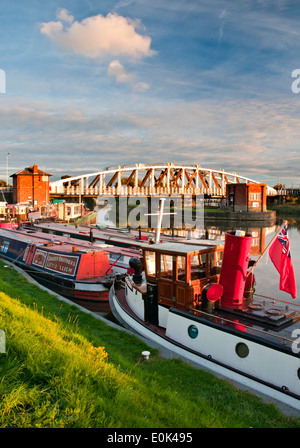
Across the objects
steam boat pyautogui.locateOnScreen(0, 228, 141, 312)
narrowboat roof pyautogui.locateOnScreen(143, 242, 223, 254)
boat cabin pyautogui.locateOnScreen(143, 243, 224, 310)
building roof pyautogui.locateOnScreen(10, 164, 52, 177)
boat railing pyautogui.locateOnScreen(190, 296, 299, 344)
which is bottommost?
steam boat pyautogui.locateOnScreen(0, 228, 141, 312)

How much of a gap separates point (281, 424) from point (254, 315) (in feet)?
10.5

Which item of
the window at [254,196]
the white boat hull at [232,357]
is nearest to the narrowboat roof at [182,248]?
the white boat hull at [232,357]

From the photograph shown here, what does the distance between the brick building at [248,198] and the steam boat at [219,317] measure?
74.7 metres

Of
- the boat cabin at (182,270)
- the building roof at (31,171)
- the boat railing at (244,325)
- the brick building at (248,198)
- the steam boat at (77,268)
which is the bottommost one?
the steam boat at (77,268)

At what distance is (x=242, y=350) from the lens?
8.53 m

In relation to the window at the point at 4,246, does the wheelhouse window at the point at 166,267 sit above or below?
above

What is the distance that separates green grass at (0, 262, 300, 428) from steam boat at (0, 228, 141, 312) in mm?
10227

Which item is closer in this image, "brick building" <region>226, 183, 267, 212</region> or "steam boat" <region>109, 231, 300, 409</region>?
"steam boat" <region>109, 231, 300, 409</region>

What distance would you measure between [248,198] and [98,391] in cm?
8286

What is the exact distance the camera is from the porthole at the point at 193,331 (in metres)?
9.63

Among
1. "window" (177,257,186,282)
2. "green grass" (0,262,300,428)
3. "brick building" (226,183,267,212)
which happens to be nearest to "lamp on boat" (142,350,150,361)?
"green grass" (0,262,300,428)

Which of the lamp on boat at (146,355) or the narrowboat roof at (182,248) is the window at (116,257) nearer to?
the narrowboat roof at (182,248)

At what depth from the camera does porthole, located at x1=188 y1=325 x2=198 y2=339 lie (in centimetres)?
963

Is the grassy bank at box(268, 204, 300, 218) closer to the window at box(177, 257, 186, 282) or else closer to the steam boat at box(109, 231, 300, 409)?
the steam boat at box(109, 231, 300, 409)
